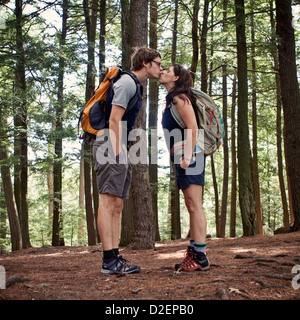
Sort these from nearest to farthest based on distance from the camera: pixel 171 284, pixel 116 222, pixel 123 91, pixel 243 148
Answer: pixel 171 284, pixel 123 91, pixel 116 222, pixel 243 148

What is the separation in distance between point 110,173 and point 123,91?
2.96ft

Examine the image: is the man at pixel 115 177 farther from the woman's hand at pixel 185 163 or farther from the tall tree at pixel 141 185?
the tall tree at pixel 141 185

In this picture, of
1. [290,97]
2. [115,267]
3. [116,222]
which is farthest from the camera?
[290,97]

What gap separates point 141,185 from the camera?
8148 millimetres

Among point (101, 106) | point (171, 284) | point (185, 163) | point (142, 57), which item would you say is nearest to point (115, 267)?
point (171, 284)

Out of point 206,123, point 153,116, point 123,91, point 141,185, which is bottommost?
point 141,185

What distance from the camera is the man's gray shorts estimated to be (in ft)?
13.4

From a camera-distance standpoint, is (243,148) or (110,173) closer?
(110,173)

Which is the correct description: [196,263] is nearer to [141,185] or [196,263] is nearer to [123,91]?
[123,91]

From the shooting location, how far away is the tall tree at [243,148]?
10305 mm

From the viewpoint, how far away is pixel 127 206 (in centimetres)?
966

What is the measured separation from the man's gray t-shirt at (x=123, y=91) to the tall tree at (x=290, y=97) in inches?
272
